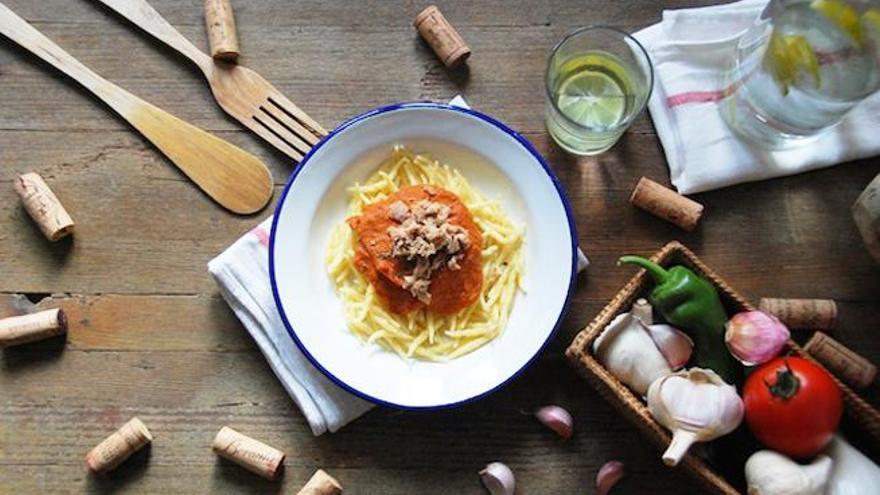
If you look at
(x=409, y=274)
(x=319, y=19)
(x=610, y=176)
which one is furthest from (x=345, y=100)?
(x=610, y=176)

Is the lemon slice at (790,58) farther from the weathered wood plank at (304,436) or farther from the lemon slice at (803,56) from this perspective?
the weathered wood plank at (304,436)

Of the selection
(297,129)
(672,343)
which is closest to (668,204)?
(672,343)

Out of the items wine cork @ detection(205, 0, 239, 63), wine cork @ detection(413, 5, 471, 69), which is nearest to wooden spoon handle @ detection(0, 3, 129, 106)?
wine cork @ detection(205, 0, 239, 63)

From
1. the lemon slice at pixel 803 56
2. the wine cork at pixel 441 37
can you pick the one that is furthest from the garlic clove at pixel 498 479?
the lemon slice at pixel 803 56

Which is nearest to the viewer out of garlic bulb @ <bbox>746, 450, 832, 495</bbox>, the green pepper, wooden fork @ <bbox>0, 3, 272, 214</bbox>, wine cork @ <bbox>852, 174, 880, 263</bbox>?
garlic bulb @ <bbox>746, 450, 832, 495</bbox>

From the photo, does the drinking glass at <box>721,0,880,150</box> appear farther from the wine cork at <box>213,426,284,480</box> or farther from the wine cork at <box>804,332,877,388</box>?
the wine cork at <box>213,426,284,480</box>

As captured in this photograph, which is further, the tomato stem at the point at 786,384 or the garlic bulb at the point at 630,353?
the garlic bulb at the point at 630,353

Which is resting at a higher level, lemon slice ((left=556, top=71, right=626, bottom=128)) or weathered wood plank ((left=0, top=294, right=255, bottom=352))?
lemon slice ((left=556, top=71, right=626, bottom=128))

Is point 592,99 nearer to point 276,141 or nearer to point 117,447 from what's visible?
point 276,141
